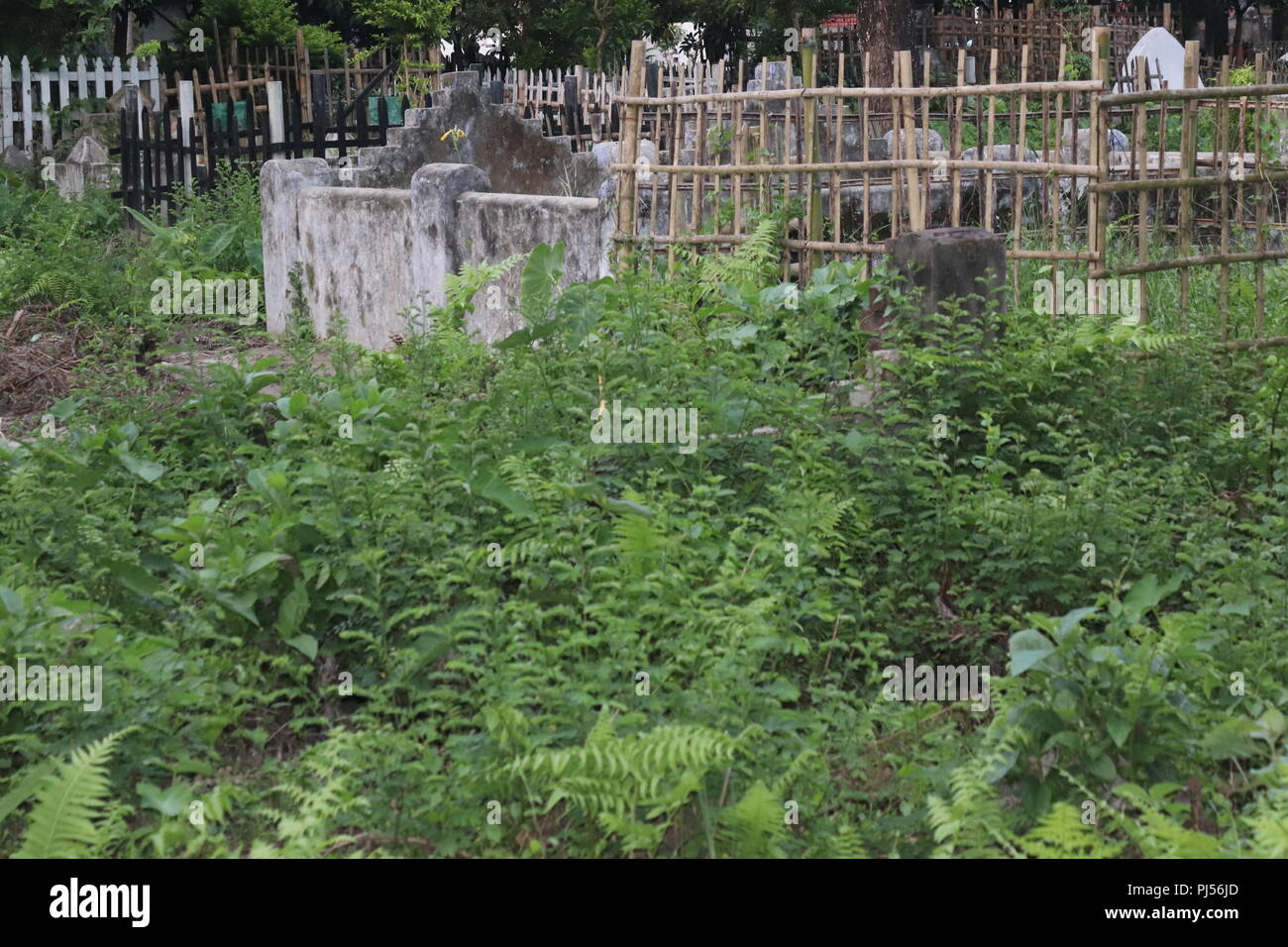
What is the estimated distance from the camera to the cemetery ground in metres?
3.83

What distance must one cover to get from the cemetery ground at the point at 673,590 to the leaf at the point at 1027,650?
0.02 metres

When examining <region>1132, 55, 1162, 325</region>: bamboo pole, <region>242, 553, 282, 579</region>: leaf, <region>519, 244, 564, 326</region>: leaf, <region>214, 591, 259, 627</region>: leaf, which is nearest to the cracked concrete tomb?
<region>519, 244, 564, 326</region>: leaf

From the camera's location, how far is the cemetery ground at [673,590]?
3.83m

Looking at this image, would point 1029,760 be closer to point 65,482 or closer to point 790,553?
point 790,553

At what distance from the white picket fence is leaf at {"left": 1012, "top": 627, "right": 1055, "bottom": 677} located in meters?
17.6

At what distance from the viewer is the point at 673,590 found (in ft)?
15.3

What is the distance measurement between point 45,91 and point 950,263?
16.6 metres

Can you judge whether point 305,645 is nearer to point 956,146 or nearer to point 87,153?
point 956,146

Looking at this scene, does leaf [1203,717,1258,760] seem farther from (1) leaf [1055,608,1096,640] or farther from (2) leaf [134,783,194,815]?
(2) leaf [134,783,194,815]

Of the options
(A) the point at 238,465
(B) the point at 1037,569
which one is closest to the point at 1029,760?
(B) the point at 1037,569

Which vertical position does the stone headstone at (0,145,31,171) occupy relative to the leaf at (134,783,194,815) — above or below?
above

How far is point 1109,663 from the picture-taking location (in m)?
4.06

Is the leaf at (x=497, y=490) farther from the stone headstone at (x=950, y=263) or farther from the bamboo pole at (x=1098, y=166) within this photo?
the bamboo pole at (x=1098, y=166)

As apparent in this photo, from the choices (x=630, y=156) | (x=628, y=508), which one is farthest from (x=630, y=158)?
(x=628, y=508)
